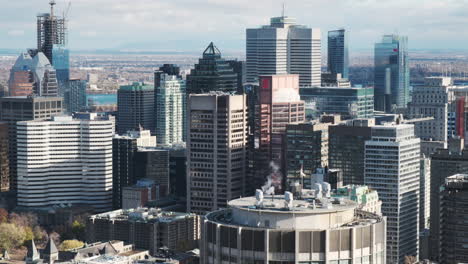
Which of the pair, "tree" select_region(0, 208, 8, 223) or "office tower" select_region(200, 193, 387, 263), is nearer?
"office tower" select_region(200, 193, 387, 263)

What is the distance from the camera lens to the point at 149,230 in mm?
140375

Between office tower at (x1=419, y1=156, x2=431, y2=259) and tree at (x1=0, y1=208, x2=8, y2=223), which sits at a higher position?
office tower at (x1=419, y1=156, x2=431, y2=259)

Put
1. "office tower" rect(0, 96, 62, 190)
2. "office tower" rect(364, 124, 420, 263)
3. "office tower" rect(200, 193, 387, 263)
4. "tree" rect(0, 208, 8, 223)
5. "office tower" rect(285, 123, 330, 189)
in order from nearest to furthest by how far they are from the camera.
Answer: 1. "office tower" rect(200, 193, 387, 263)
2. "office tower" rect(364, 124, 420, 263)
3. "office tower" rect(285, 123, 330, 189)
4. "tree" rect(0, 208, 8, 223)
5. "office tower" rect(0, 96, 62, 190)

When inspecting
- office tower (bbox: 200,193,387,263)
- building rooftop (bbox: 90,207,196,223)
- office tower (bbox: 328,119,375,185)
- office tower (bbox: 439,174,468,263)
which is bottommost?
building rooftop (bbox: 90,207,196,223)

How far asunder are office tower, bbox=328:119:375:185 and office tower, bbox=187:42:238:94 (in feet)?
90.6

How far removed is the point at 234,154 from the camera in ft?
513

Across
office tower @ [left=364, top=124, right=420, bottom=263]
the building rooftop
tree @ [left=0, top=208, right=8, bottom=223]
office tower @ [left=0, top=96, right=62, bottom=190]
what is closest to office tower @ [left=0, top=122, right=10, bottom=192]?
office tower @ [left=0, top=96, right=62, bottom=190]

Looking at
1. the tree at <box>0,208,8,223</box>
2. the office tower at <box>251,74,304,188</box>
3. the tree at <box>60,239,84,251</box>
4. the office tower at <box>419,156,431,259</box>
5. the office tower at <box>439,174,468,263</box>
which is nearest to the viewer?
the office tower at <box>439,174,468,263</box>

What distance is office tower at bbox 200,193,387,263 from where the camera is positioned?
30.5m

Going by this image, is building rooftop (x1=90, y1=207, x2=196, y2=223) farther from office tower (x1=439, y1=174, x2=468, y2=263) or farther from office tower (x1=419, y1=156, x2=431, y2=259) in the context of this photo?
office tower (x1=439, y1=174, x2=468, y2=263)

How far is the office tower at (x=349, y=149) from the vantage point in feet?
486

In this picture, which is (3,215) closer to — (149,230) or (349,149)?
(149,230)

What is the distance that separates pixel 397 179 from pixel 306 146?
698 inches

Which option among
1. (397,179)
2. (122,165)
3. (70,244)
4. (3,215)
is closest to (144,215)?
(70,244)
